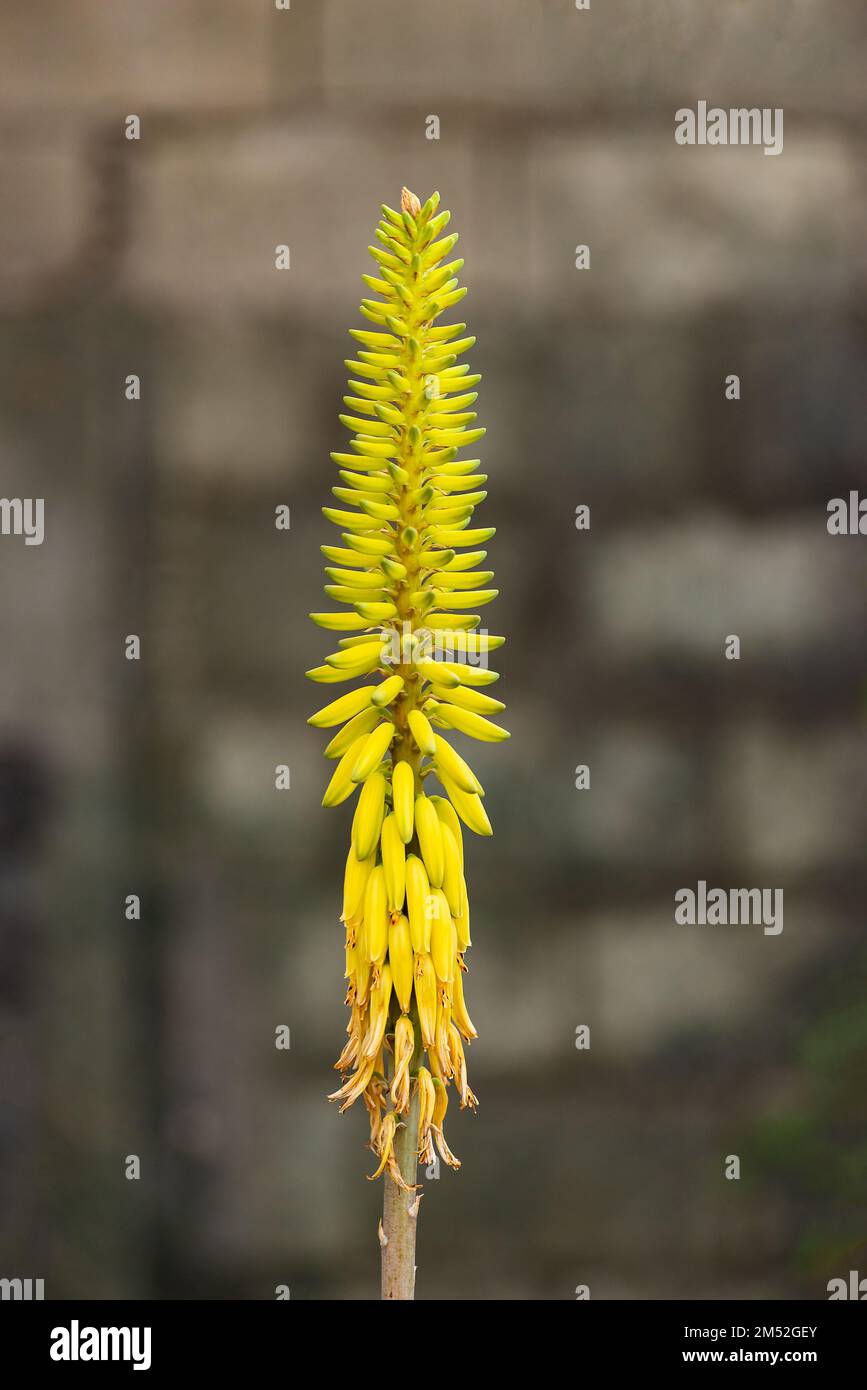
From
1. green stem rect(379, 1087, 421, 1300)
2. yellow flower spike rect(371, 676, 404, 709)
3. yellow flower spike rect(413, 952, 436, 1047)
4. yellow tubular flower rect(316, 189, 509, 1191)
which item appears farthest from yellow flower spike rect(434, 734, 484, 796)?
green stem rect(379, 1087, 421, 1300)

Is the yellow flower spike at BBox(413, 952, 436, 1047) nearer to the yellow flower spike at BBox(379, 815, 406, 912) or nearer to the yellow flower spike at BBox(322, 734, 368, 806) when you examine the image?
the yellow flower spike at BBox(379, 815, 406, 912)

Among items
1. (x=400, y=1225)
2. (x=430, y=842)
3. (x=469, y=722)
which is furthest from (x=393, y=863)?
(x=400, y=1225)

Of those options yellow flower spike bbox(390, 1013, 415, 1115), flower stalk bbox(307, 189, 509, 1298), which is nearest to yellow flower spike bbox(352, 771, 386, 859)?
flower stalk bbox(307, 189, 509, 1298)

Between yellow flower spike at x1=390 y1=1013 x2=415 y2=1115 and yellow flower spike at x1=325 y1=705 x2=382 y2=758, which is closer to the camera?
yellow flower spike at x1=390 y1=1013 x2=415 y2=1115

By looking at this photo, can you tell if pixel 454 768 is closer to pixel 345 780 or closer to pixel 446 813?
pixel 446 813

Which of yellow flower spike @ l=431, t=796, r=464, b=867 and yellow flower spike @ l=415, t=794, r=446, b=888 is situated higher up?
yellow flower spike @ l=431, t=796, r=464, b=867

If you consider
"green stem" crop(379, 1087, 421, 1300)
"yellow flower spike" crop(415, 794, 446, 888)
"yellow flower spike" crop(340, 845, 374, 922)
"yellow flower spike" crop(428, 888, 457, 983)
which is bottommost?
"green stem" crop(379, 1087, 421, 1300)
